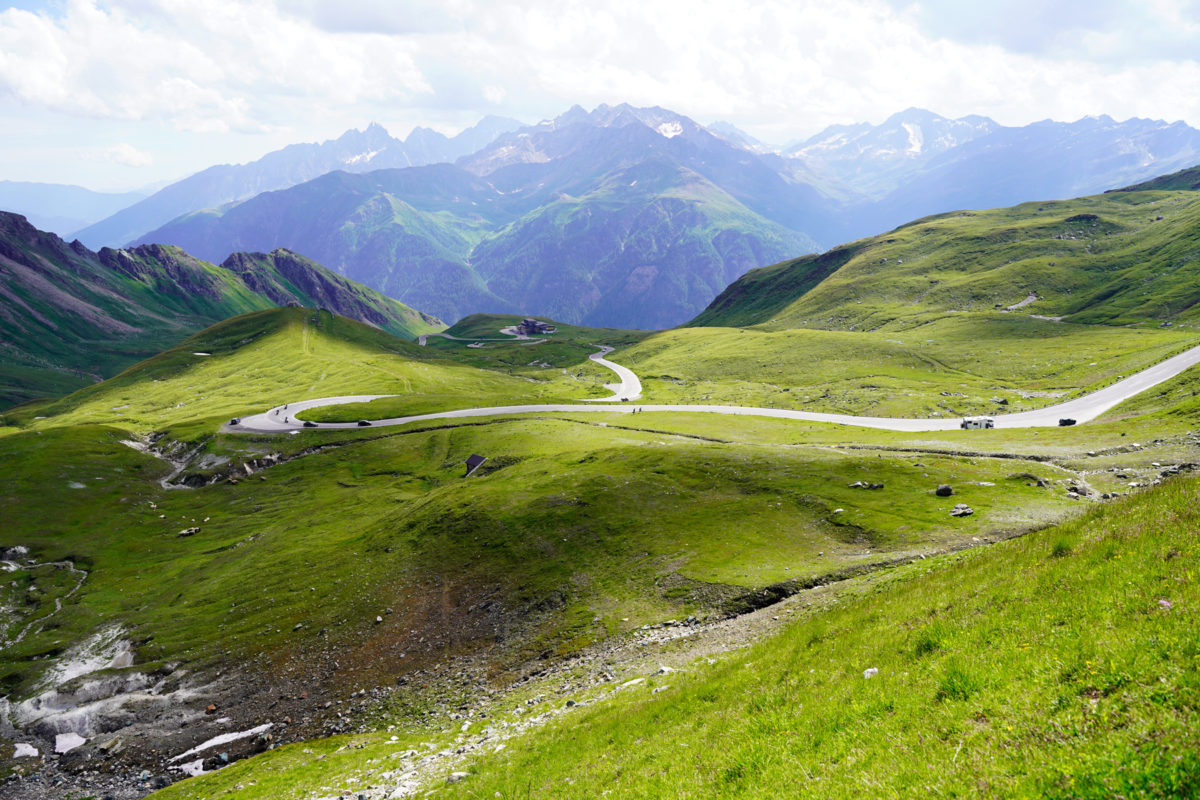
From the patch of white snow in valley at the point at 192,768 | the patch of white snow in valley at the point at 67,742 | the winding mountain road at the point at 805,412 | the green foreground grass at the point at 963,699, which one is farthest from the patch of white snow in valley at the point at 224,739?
the winding mountain road at the point at 805,412

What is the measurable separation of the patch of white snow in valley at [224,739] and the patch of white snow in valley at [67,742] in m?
11.8

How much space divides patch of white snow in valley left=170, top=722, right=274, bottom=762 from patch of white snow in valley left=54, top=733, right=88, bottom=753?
11.8m

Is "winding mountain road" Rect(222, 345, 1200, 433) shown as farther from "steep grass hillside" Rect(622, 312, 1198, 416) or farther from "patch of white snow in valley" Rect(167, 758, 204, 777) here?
"patch of white snow in valley" Rect(167, 758, 204, 777)

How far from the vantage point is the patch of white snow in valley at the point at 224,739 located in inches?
1523

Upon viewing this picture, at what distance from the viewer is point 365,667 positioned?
42344mm

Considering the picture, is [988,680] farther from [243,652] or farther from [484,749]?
[243,652]

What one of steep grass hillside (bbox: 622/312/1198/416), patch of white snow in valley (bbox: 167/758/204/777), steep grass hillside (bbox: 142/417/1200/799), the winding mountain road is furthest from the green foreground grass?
steep grass hillside (bbox: 622/312/1198/416)

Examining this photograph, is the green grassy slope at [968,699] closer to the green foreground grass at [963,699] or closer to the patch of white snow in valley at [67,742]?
the green foreground grass at [963,699]

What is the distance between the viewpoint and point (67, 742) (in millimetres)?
43375

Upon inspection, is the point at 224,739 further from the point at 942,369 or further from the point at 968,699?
the point at 942,369

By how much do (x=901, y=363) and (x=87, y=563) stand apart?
191 metres

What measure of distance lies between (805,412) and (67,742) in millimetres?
123718

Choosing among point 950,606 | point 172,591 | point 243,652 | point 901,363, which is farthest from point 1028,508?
point 901,363

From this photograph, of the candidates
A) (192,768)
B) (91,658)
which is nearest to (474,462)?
(91,658)
